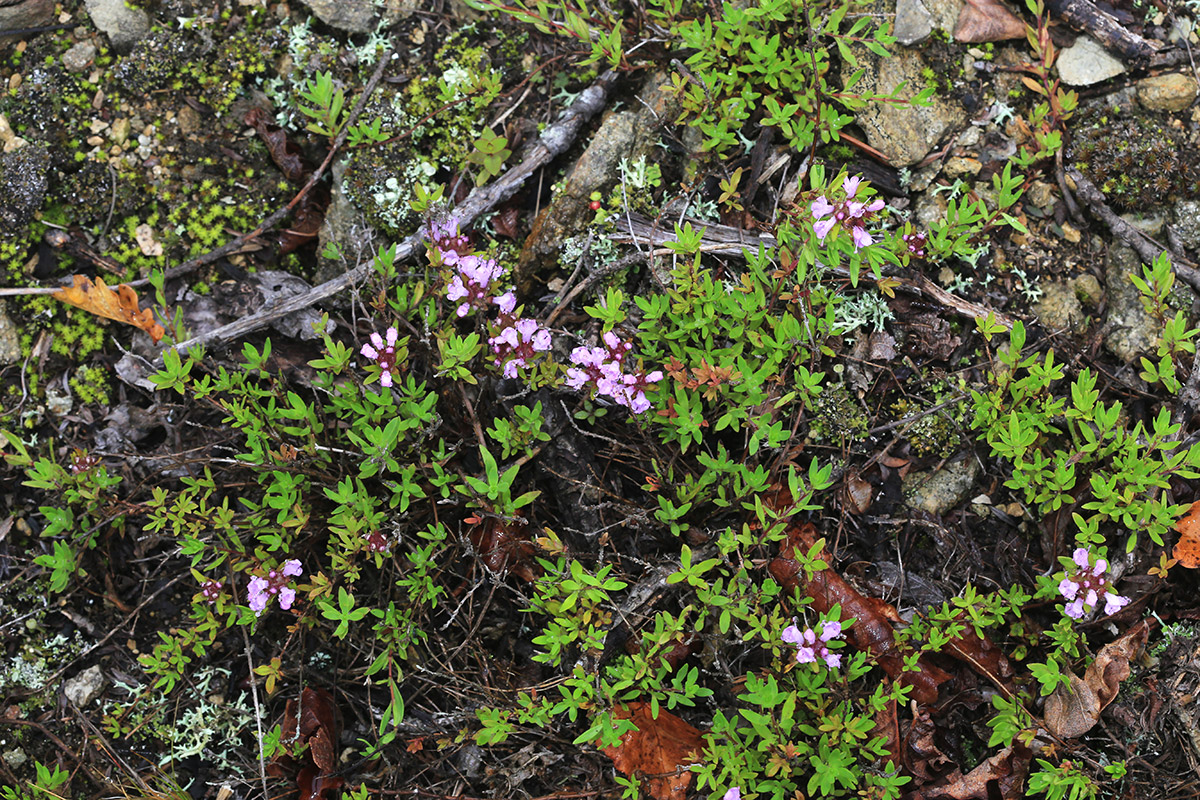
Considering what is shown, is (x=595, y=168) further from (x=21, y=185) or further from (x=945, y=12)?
(x=21, y=185)

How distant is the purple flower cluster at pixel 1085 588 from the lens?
3.56m

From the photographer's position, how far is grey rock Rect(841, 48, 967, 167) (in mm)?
4555

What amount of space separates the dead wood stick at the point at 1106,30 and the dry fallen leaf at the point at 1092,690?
317cm

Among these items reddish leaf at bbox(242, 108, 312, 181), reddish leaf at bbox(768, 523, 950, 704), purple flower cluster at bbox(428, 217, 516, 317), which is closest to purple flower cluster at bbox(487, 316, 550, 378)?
purple flower cluster at bbox(428, 217, 516, 317)

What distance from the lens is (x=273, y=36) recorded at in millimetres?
4930

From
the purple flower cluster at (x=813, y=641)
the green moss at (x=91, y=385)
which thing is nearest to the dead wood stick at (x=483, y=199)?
the green moss at (x=91, y=385)

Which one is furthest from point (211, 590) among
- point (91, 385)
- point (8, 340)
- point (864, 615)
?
point (864, 615)

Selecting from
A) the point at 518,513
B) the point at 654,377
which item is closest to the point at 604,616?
the point at 518,513

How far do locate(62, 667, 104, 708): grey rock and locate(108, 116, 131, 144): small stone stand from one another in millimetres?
3112

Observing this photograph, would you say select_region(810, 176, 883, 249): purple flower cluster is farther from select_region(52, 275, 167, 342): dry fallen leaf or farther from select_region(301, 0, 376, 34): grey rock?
select_region(52, 275, 167, 342): dry fallen leaf

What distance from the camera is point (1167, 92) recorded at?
14.9 ft

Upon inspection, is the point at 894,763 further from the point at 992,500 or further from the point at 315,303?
the point at 315,303

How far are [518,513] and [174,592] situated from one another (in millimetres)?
2082

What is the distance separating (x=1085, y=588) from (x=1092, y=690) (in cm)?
58
